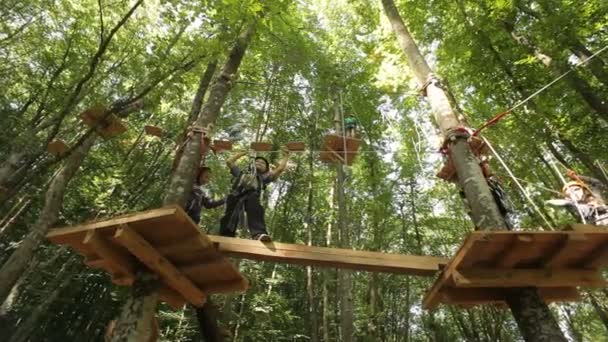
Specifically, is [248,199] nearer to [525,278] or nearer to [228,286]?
[228,286]

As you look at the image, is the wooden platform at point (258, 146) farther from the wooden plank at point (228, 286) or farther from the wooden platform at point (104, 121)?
the wooden platform at point (104, 121)

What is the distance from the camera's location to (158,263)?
2.64 meters

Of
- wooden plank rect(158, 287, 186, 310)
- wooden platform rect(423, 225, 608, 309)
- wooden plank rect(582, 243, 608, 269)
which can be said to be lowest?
wooden plank rect(158, 287, 186, 310)

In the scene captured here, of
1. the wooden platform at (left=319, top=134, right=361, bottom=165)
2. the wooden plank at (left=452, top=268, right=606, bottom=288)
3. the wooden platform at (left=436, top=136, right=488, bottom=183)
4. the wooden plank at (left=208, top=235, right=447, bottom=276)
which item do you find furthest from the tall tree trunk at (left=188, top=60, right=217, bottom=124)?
the wooden plank at (left=452, top=268, right=606, bottom=288)

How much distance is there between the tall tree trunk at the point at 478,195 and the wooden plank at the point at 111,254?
2.60 metres

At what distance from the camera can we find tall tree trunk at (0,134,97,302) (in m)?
4.45

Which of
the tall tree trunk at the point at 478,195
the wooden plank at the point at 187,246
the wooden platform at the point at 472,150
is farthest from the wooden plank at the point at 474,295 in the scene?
the wooden plank at the point at 187,246

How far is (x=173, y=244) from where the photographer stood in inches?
103

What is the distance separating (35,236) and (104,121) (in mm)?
1583

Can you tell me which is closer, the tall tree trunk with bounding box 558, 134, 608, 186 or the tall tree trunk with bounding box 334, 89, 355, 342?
the tall tree trunk with bounding box 334, 89, 355, 342

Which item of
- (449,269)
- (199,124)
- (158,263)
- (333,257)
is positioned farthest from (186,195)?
(449,269)

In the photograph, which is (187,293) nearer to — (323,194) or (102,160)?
(102,160)

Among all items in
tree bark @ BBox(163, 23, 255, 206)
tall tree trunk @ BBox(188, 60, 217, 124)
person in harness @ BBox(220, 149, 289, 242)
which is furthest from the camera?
tall tree trunk @ BBox(188, 60, 217, 124)

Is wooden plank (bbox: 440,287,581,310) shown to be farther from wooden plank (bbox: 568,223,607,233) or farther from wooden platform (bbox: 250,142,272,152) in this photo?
wooden platform (bbox: 250,142,272,152)
